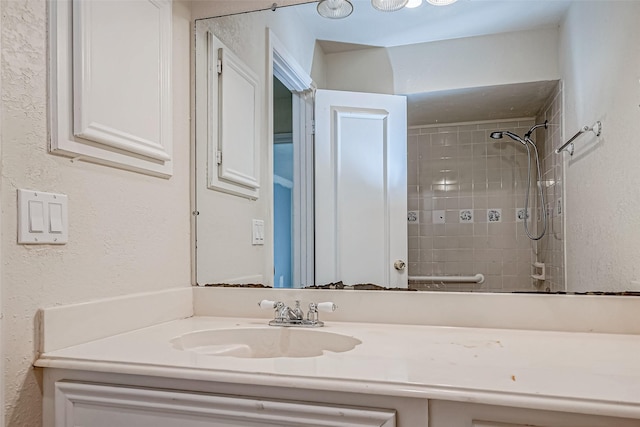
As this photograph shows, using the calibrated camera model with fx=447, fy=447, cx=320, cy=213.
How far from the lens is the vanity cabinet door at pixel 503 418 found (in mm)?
673

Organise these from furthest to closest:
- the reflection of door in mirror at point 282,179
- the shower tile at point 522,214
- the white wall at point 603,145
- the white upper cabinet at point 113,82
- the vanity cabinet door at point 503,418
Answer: the reflection of door in mirror at point 282,179, the shower tile at point 522,214, the white wall at point 603,145, the white upper cabinet at point 113,82, the vanity cabinet door at point 503,418

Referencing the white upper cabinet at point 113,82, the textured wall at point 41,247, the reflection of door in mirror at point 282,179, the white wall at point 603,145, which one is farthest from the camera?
the reflection of door in mirror at point 282,179

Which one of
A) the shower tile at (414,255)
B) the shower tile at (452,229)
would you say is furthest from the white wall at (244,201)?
the shower tile at (452,229)

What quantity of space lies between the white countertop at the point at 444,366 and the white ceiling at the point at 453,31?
2.06 ft

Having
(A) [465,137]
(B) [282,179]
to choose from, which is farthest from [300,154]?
(A) [465,137]

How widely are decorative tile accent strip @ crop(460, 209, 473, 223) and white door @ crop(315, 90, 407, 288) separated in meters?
0.17

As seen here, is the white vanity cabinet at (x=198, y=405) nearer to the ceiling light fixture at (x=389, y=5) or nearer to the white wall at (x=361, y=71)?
the white wall at (x=361, y=71)

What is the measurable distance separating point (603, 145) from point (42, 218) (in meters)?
1.36

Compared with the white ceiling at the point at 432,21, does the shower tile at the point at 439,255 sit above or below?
below

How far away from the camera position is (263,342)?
124cm

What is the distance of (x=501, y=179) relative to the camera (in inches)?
49.4

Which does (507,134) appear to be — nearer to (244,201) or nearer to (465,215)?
(465,215)

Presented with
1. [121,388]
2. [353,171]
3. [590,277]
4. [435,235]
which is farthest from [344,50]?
[121,388]

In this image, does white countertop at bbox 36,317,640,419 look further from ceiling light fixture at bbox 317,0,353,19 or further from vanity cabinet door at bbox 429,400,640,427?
ceiling light fixture at bbox 317,0,353,19
